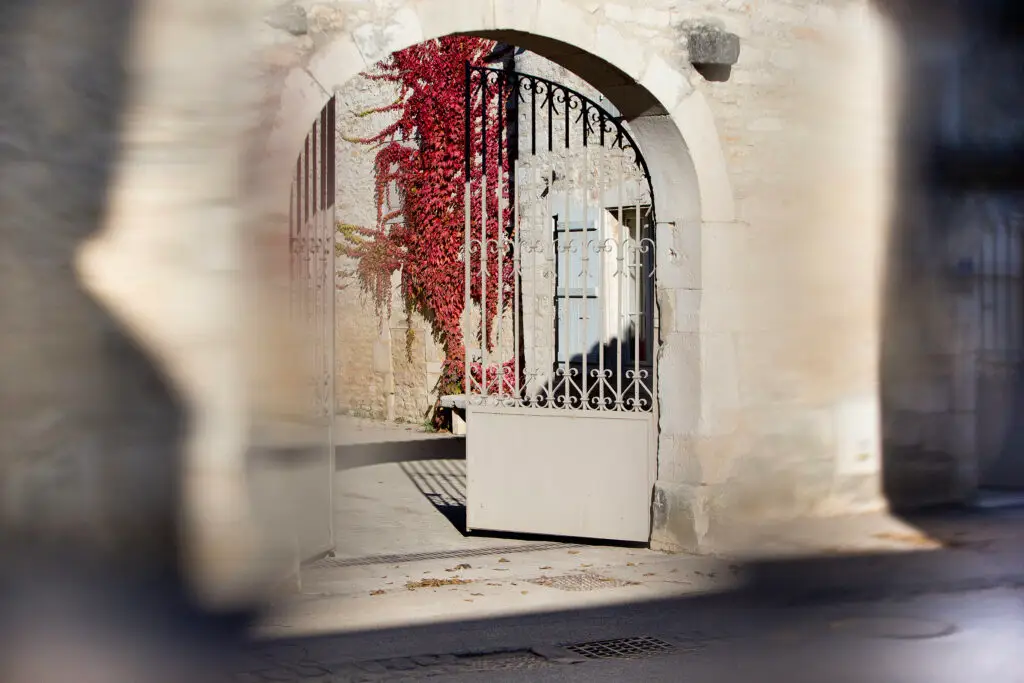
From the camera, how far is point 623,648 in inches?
200

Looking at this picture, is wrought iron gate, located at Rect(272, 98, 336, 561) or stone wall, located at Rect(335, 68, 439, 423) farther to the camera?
stone wall, located at Rect(335, 68, 439, 423)

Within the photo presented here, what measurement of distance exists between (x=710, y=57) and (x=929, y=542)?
9.73 ft

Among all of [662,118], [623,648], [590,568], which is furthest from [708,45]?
[623,648]

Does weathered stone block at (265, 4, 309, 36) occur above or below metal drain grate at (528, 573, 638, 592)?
above

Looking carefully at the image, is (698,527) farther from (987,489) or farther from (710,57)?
(987,489)

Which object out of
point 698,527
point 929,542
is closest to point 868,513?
point 929,542

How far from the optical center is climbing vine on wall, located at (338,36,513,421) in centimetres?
1297

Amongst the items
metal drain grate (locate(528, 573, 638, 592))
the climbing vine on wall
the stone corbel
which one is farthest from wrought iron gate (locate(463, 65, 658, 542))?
the climbing vine on wall

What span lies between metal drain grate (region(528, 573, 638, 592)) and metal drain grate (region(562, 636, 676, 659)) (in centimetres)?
95

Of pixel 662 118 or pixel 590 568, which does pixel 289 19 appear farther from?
pixel 590 568

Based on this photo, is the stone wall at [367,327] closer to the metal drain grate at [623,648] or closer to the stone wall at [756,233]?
the stone wall at [756,233]

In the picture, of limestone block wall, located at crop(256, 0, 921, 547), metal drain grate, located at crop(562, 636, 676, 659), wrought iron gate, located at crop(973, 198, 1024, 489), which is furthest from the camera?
wrought iron gate, located at crop(973, 198, 1024, 489)

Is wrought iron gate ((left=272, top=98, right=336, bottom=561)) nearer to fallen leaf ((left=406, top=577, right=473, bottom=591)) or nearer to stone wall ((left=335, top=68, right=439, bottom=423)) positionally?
fallen leaf ((left=406, top=577, right=473, bottom=591))

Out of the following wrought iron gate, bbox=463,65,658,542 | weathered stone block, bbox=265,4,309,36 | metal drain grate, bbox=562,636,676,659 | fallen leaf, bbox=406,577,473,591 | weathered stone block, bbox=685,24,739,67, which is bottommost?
metal drain grate, bbox=562,636,676,659
